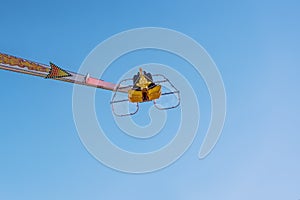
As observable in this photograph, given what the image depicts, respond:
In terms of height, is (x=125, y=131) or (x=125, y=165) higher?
(x=125, y=131)

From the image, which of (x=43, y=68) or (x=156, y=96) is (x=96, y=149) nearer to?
(x=156, y=96)

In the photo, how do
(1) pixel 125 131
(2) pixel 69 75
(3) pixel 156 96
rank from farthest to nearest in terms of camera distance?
(2) pixel 69 75 → (1) pixel 125 131 → (3) pixel 156 96

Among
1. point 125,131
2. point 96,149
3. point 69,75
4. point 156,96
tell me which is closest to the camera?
point 156,96

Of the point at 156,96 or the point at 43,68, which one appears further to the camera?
the point at 43,68

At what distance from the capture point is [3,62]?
1038cm

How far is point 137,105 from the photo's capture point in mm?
6754

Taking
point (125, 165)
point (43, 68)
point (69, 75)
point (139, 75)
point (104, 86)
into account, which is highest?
point (43, 68)

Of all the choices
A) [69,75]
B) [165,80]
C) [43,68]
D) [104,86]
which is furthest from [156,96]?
[43,68]

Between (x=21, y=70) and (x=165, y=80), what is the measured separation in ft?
19.4

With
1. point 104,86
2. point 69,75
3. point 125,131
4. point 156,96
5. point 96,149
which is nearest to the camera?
point 156,96

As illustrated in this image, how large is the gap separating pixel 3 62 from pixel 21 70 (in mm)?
583

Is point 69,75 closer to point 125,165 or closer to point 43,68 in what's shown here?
point 43,68

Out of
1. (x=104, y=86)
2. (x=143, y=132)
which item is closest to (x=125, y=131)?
→ (x=143, y=132)

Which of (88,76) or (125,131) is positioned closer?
(125,131)
